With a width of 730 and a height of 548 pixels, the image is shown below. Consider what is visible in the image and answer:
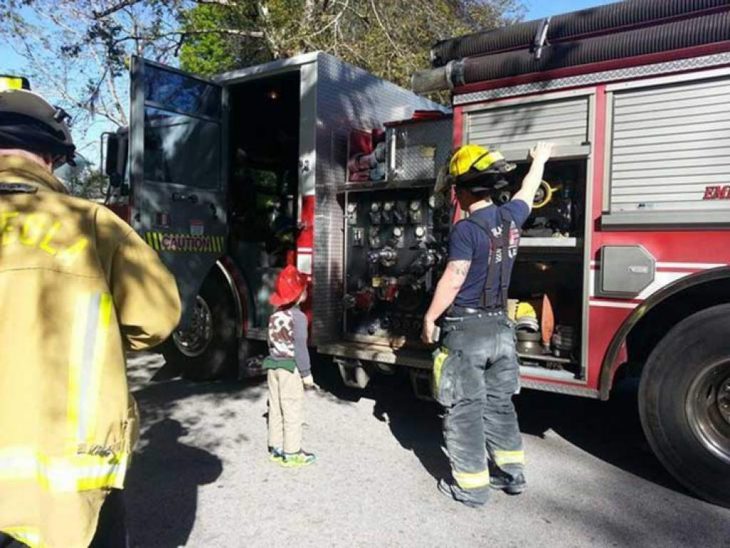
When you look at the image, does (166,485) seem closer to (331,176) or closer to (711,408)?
(331,176)

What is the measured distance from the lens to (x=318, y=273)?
5.42 m

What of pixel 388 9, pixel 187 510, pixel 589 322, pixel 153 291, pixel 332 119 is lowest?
pixel 187 510

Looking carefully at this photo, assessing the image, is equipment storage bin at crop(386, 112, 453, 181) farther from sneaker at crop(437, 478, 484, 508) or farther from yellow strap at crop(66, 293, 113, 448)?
→ yellow strap at crop(66, 293, 113, 448)

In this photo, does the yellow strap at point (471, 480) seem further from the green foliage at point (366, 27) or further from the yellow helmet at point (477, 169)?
the green foliage at point (366, 27)

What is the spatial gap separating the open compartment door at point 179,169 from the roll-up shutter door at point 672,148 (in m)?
3.57

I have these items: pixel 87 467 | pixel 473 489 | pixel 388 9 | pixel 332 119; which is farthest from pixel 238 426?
pixel 388 9

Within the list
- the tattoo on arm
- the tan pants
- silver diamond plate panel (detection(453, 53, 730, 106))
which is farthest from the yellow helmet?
the tan pants

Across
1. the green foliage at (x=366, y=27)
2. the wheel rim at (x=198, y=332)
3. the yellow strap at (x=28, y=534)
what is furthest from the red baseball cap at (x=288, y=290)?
the green foliage at (x=366, y=27)

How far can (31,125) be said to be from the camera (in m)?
1.77

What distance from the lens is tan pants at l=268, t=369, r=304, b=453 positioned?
4.11 m

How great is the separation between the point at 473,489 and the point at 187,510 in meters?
1.58

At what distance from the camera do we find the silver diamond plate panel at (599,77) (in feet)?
11.6

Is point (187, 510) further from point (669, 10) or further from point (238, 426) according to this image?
point (669, 10)

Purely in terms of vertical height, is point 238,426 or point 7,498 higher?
point 7,498
